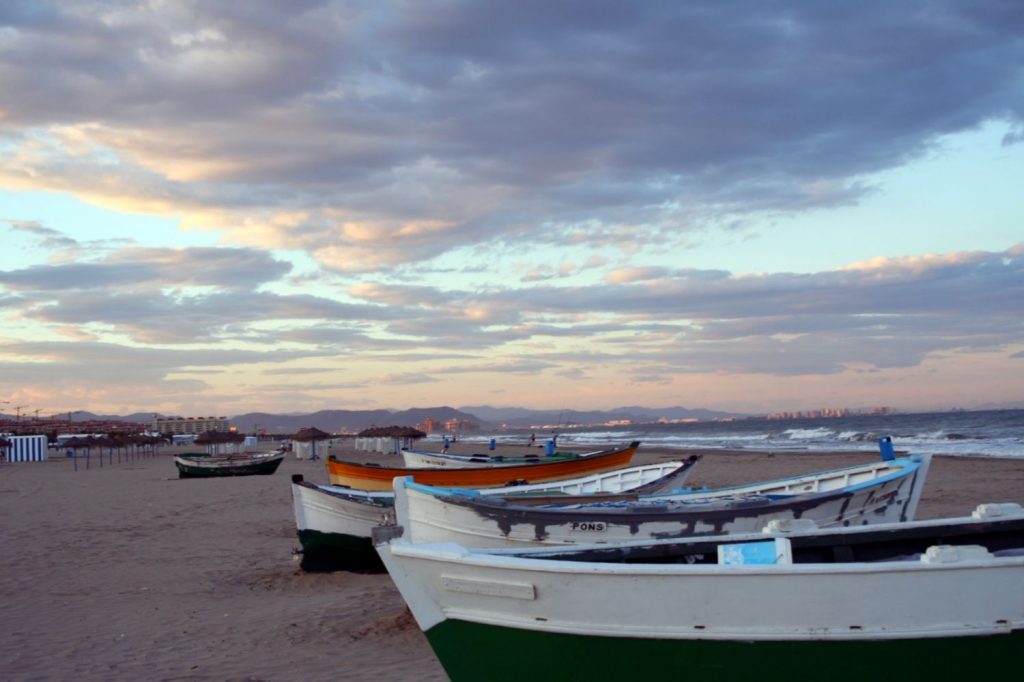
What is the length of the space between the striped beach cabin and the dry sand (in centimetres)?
3408

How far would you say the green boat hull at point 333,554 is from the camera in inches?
447

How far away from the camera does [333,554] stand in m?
11.4

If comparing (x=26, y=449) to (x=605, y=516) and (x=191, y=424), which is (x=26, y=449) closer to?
(x=605, y=516)

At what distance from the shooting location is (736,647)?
4375mm

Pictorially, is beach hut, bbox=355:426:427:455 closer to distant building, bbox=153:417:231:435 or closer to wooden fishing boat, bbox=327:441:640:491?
wooden fishing boat, bbox=327:441:640:491

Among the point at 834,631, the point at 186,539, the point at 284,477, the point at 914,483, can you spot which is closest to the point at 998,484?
the point at 914,483

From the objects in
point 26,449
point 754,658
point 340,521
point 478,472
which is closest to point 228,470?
point 478,472

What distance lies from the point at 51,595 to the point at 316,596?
10.7 feet

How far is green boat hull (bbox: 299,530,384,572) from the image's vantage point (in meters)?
11.3

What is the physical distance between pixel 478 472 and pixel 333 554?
3.28m

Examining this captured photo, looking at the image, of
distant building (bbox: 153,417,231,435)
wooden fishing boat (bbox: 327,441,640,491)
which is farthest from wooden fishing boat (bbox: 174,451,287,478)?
distant building (bbox: 153,417,231,435)

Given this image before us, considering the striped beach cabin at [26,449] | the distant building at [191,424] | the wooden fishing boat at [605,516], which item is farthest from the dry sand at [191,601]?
the distant building at [191,424]

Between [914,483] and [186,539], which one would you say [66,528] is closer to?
[186,539]

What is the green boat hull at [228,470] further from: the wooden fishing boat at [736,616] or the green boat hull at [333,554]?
the wooden fishing boat at [736,616]
